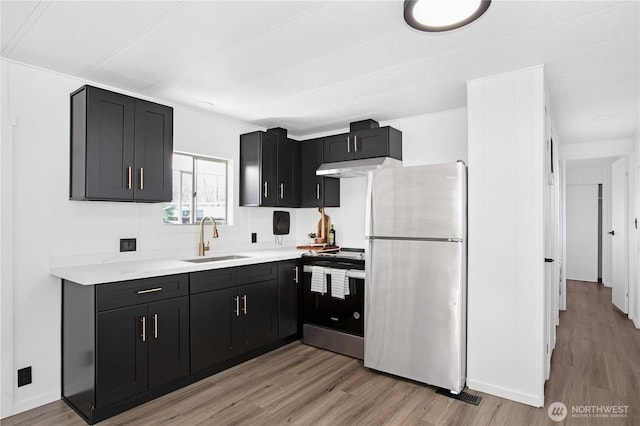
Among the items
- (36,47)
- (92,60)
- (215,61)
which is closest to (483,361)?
(215,61)

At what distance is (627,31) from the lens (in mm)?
2066

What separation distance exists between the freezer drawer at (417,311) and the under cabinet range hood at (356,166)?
0.86m

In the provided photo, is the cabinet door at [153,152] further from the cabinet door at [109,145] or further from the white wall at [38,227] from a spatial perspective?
the white wall at [38,227]

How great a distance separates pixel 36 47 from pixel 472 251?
329cm

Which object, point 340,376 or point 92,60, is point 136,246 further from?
point 340,376

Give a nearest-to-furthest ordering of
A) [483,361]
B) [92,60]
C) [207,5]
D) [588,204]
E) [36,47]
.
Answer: [207,5] → [36,47] → [92,60] → [483,361] → [588,204]

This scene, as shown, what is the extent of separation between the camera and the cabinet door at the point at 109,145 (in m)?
2.62

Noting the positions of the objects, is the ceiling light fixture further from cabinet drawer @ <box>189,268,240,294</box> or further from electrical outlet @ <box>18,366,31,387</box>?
electrical outlet @ <box>18,366,31,387</box>

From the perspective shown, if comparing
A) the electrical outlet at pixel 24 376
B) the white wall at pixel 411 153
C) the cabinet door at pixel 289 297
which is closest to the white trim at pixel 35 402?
the electrical outlet at pixel 24 376

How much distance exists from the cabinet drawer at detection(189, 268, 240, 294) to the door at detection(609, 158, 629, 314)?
5.03 m

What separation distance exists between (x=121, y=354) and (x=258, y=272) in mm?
1287

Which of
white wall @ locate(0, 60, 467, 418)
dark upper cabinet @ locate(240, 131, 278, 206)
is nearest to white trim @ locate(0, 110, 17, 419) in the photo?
white wall @ locate(0, 60, 467, 418)

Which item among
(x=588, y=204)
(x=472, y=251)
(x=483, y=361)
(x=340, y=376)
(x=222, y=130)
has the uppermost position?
(x=222, y=130)

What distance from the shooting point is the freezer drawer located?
2.75 m
